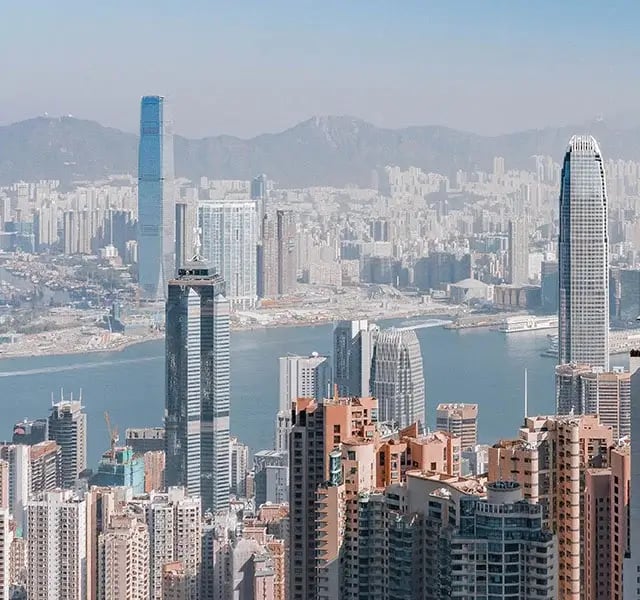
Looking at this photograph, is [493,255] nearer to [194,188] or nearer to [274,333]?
[274,333]

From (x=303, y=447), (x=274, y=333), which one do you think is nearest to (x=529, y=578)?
(x=303, y=447)

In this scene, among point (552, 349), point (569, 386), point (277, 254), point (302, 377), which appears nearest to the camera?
point (569, 386)

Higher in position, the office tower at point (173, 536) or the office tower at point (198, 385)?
the office tower at point (198, 385)

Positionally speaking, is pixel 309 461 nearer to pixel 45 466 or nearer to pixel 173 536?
pixel 173 536

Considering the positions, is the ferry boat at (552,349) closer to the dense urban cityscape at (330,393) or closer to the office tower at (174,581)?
the dense urban cityscape at (330,393)

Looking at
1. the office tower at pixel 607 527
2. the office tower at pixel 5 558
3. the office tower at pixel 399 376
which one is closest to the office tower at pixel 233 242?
the office tower at pixel 399 376

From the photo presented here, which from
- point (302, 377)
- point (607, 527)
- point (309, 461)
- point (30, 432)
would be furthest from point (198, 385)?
point (607, 527)

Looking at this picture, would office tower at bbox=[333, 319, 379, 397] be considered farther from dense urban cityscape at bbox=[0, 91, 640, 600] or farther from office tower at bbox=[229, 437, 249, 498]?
office tower at bbox=[229, 437, 249, 498]
